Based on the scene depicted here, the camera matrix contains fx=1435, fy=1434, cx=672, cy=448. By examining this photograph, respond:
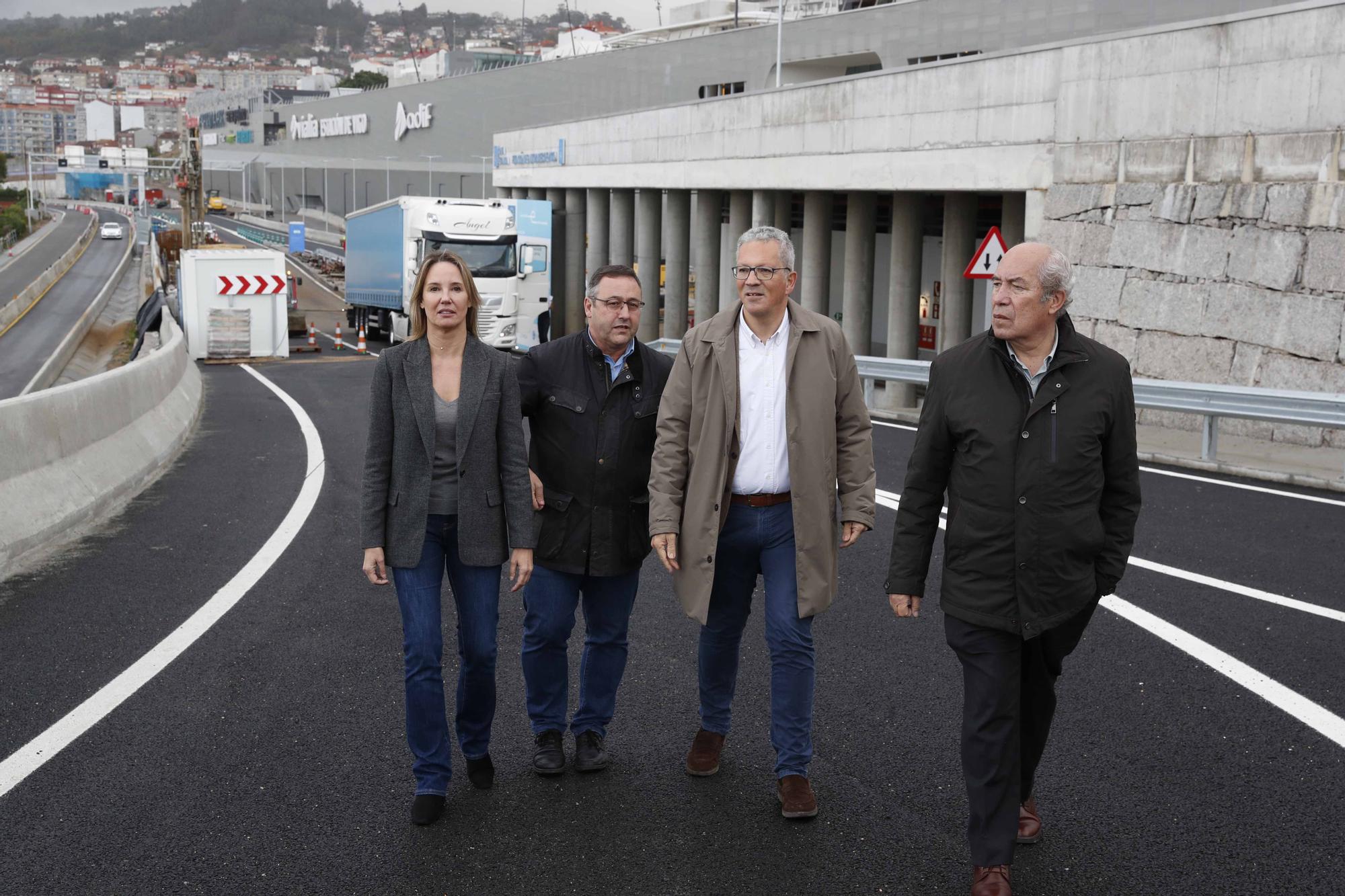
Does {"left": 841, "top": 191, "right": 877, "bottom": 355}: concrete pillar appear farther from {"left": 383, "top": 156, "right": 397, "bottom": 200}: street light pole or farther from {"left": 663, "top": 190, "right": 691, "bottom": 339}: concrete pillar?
{"left": 383, "top": 156, "right": 397, "bottom": 200}: street light pole

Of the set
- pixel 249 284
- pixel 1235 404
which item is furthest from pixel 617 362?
pixel 249 284

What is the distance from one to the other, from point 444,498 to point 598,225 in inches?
1744

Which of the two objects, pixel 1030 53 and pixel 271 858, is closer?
pixel 271 858

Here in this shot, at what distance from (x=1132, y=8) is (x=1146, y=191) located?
21849mm

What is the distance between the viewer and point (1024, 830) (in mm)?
4867

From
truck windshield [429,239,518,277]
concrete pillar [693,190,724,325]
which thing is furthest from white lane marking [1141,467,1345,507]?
concrete pillar [693,190,724,325]

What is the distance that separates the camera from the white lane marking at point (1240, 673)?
240 inches

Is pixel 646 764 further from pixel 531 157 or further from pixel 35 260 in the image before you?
pixel 35 260

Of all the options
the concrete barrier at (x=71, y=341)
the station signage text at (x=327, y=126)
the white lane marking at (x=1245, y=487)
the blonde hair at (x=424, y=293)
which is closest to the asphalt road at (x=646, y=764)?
the blonde hair at (x=424, y=293)

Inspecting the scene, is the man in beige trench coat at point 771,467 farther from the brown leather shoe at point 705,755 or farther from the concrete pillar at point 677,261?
the concrete pillar at point 677,261

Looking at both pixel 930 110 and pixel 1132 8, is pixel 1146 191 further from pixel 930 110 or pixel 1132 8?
pixel 1132 8

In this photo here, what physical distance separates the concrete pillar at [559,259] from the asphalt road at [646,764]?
142 ft

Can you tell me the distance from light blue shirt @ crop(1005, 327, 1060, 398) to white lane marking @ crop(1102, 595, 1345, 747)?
2425 mm

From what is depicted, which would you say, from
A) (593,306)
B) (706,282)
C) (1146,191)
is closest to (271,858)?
(593,306)
